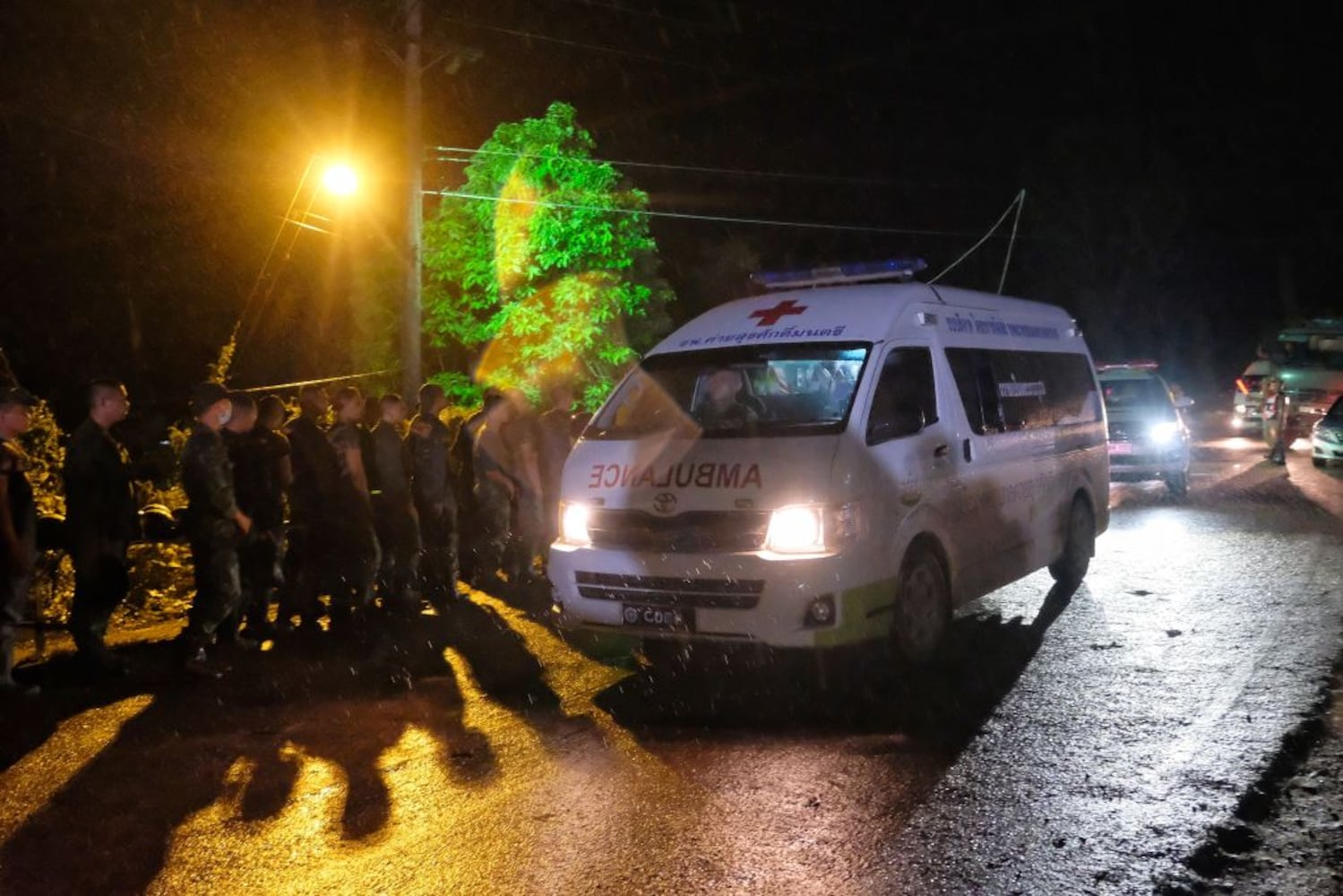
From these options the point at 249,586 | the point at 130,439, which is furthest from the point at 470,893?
the point at 130,439

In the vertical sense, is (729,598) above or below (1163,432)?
below

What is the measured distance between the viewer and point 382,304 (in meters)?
22.9

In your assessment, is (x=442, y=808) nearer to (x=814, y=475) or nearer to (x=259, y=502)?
(x=814, y=475)

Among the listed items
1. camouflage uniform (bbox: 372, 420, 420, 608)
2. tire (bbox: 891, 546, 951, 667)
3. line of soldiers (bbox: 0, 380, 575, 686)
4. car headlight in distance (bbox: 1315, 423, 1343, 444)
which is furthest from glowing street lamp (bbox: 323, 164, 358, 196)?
car headlight in distance (bbox: 1315, 423, 1343, 444)

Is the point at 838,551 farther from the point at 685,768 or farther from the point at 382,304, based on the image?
the point at 382,304

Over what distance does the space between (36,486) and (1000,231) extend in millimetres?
48034

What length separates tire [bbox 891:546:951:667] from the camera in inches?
264

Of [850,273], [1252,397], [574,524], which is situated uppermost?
[850,273]

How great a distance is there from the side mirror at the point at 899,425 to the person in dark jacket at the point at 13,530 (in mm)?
4746

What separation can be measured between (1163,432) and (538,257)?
416 inches

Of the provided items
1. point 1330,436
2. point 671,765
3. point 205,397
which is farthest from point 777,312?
point 1330,436

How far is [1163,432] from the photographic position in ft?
51.0

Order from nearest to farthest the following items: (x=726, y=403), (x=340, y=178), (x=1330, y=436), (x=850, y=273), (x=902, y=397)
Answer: (x=902, y=397)
(x=726, y=403)
(x=850, y=273)
(x=340, y=178)
(x=1330, y=436)

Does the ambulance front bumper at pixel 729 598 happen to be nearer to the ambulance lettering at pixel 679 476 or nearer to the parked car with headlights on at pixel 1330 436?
the ambulance lettering at pixel 679 476
